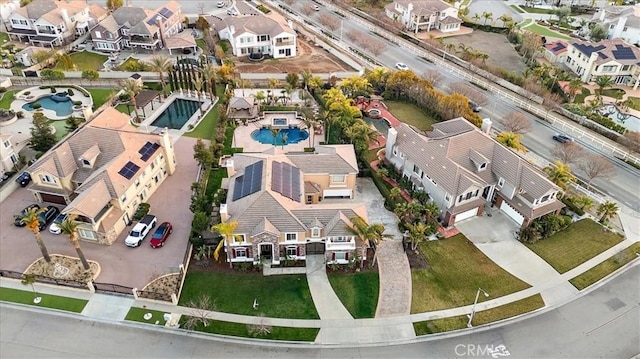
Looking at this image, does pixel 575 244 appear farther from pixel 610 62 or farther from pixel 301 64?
pixel 301 64

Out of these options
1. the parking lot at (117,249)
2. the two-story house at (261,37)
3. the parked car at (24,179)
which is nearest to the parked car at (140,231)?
the parking lot at (117,249)

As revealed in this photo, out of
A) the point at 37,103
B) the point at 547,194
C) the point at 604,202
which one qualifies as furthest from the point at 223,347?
the point at 37,103

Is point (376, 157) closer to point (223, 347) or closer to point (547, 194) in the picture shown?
point (547, 194)

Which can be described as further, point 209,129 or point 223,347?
point 209,129

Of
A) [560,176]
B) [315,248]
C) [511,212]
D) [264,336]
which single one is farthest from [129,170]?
[560,176]

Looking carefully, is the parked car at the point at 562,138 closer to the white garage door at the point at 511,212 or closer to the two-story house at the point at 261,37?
the white garage door at the point at 511,212

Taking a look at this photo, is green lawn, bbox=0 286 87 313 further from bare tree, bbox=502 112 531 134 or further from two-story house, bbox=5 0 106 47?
two-story house, bbox=5 0 106 47
